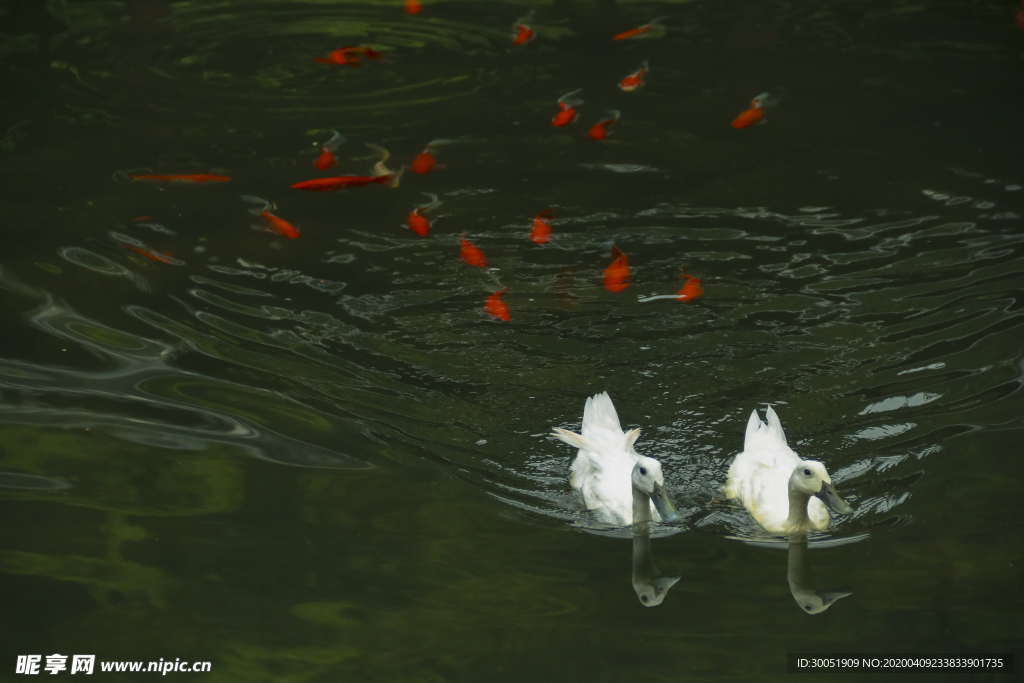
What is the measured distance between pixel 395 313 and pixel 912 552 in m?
2.44

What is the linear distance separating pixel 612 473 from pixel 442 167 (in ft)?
9.16

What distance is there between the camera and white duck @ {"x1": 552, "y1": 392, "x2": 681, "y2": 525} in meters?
3.00

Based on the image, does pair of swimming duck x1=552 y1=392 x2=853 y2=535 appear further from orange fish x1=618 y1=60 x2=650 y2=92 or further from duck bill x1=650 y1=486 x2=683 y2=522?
orange fish x1=618 y1=60 x2=650 y2=92

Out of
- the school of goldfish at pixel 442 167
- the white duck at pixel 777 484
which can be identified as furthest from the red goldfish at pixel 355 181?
the white duck at pixel 777 484

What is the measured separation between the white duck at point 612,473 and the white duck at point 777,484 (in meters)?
0.34

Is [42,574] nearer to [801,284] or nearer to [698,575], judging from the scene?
[698,575]

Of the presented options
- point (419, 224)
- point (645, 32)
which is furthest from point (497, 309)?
point (645, 32)

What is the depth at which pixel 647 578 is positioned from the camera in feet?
9.43

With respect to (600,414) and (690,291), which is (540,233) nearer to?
(690,291)

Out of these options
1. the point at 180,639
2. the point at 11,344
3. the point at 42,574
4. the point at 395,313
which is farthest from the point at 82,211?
the point at 180,639

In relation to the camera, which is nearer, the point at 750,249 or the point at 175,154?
the point at 750,249

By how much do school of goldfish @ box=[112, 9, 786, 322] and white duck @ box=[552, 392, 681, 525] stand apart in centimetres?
89

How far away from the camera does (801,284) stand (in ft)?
14.6

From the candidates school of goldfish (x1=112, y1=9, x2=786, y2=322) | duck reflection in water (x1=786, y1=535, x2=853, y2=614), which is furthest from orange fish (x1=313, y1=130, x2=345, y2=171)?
duck reflection in water (x1=786, y1=535, x2=853, y2=614)
